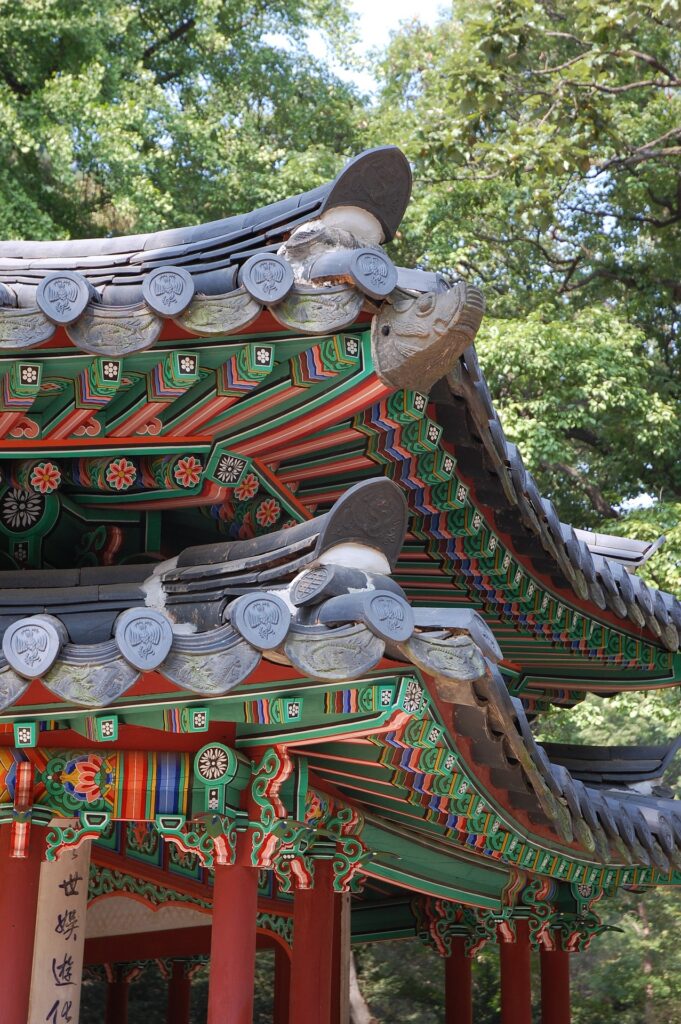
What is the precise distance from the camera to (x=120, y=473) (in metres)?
3.78

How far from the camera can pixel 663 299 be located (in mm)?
16422

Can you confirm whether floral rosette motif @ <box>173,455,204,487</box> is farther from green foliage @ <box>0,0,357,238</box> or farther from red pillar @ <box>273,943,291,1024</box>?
green foliage @ <box>0,0,357,238</box>

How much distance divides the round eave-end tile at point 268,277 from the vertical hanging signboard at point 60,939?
6.56ft

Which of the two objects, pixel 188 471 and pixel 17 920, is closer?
pixel 17 920

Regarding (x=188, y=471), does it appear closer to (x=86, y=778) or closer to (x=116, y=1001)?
(x=86, y=778)

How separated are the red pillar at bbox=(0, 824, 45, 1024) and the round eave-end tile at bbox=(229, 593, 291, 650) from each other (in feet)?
3.77

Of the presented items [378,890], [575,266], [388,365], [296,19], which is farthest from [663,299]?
[388,365]

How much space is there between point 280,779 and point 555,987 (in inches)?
148

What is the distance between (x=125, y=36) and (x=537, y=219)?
722 centimetres

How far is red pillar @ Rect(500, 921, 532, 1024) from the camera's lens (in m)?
6.09

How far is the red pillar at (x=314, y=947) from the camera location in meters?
4.11

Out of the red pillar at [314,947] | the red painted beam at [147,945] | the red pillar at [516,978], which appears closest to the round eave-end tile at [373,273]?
the red pillar at [314,947]

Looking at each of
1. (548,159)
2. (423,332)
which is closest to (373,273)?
(423,332)

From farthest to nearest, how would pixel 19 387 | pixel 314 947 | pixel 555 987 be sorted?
pixel 555 987
pixel 314 947
pixel 19 387
